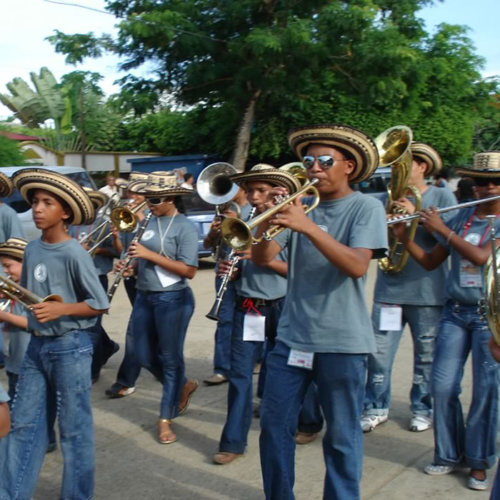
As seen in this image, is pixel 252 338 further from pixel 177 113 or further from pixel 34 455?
pixel 177 113

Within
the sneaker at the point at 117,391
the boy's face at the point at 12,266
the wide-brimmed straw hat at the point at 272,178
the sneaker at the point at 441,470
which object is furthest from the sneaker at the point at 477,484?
the sneaker at the point at 117,391

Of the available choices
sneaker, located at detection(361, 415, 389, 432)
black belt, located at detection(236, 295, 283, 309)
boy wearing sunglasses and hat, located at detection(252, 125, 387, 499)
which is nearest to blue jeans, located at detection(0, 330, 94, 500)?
boy wearing sunglasses and hat, located at detection(252, 125, 387, 499)

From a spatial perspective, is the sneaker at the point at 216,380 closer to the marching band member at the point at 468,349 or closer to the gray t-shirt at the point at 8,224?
the gray t-shirt at the point at 8,224

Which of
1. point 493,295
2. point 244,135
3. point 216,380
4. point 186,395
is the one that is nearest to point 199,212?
point 244,135

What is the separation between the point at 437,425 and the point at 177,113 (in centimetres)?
2035

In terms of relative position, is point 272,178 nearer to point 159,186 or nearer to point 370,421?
point 159,186

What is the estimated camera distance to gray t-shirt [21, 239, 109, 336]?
3.81 metres

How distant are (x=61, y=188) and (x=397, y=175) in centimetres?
232

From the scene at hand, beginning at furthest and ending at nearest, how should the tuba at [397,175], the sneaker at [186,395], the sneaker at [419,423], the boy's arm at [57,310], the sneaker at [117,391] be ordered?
1. the sneaker at [117,391]
2. the sneaker at [186,395]
3. the sneaker at [419,423]
4. the tuba at [397,175]
5. the boy's arm at [57,310]

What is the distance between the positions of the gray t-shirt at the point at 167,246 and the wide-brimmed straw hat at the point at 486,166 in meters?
2.07

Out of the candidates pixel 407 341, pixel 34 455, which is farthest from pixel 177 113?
pixel 34 455

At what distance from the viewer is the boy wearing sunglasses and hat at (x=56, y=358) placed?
3764 millimetres

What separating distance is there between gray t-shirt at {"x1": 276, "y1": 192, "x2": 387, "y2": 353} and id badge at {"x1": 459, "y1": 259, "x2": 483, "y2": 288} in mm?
1165

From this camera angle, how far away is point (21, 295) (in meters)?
3.77
